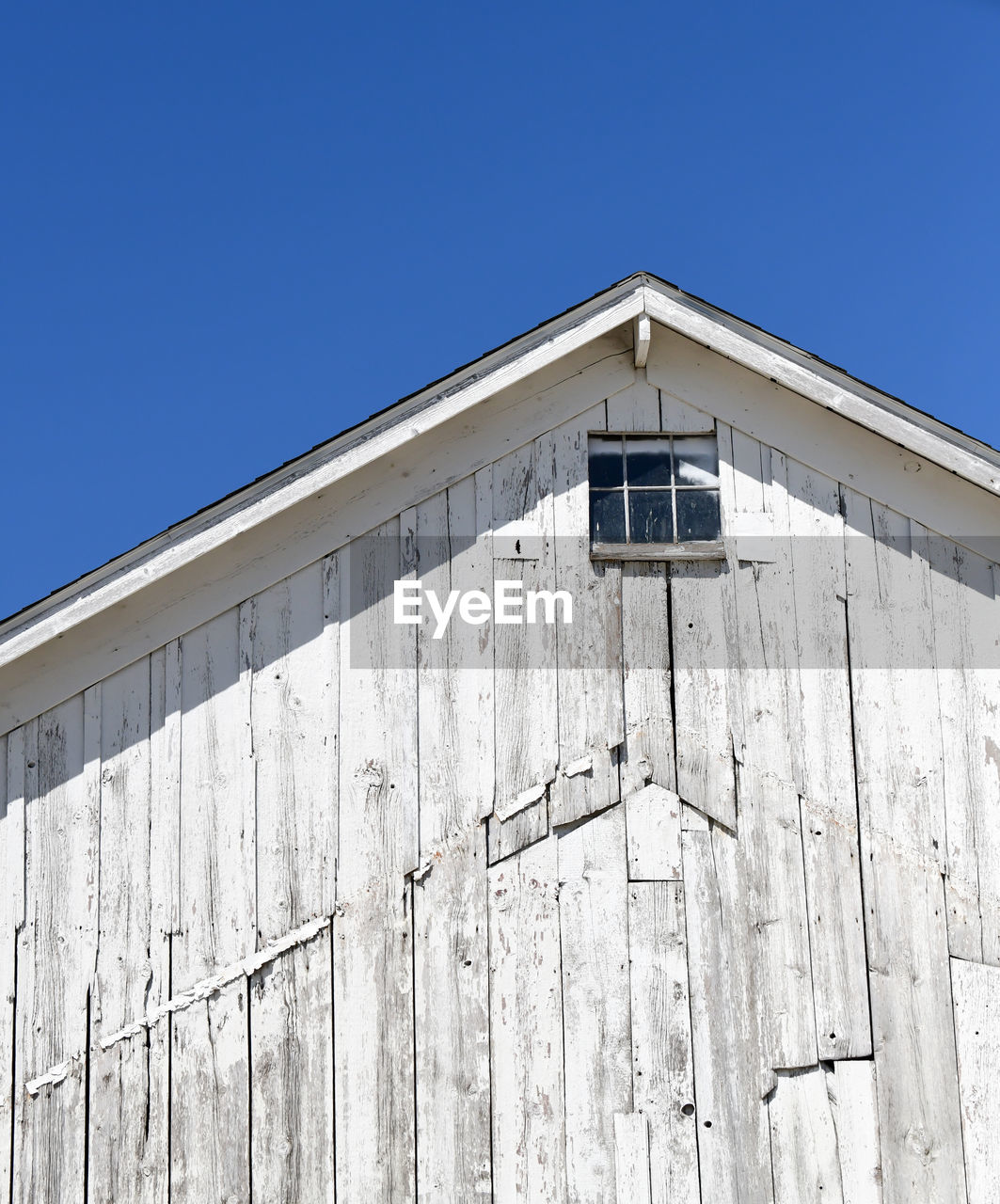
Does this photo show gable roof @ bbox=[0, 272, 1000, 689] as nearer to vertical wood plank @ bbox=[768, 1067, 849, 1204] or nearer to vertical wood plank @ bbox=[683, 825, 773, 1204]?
vertical wood plank @ bbox=[683, 825, 773, 1204]

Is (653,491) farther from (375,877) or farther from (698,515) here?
(375,877)

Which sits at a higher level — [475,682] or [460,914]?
[475,682]

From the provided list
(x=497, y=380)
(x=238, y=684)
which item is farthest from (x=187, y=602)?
(x=497, y=380)

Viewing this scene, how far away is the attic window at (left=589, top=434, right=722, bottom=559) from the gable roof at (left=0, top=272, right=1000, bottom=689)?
0.51m

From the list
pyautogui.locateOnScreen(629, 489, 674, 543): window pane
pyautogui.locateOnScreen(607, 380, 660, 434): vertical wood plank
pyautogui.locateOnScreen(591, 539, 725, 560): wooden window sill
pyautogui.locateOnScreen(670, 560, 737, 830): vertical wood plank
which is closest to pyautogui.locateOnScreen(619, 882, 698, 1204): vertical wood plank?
pyautogui.locateOnScreen(670, 560, 737, 830): vertical wood plank

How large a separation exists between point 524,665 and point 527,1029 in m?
1.66

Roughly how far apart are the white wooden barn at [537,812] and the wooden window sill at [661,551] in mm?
19

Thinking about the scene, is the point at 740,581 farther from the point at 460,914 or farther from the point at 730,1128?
the point at 730,1128

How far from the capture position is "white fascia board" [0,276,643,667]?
5.02 meters

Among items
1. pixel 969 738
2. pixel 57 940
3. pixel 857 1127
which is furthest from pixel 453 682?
pixel 857 1127

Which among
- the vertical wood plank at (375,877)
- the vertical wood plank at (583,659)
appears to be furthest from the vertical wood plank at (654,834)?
the vertical wood plank at (375,877)

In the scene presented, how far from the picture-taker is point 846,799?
5.18 meters

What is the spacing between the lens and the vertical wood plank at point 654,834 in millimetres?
5105

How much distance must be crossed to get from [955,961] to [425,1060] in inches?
97.5
